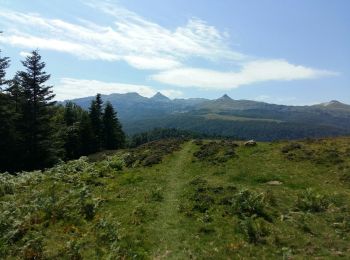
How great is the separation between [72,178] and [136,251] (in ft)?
51.1

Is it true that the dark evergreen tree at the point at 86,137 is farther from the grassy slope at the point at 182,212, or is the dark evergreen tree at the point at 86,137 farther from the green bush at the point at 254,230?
the green bush at the point at 254,230

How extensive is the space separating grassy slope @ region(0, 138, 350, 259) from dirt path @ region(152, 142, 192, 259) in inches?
1.9

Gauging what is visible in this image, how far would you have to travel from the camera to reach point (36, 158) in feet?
197

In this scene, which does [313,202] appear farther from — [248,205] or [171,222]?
[171,222]

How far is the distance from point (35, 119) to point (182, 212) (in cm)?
4464

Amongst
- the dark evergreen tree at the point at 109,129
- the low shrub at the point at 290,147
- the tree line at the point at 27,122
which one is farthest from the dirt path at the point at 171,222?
the dark evergreen tree at the point at 109,129

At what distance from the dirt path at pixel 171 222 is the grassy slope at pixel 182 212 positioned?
0.05 meters

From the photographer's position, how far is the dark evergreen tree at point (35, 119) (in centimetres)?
6012

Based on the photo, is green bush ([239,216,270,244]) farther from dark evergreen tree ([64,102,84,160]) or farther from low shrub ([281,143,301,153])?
dark evergreen tree ([64,102,84,160])

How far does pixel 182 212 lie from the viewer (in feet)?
73.0

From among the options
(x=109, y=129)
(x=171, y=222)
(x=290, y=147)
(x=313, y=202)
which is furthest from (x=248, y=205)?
(x=109, y=129)

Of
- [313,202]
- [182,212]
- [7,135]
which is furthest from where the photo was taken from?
[7,135]

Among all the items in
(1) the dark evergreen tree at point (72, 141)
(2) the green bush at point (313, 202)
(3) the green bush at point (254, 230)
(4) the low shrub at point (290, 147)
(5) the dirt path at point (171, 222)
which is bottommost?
(1) the dark evergreen tree at point (72, 141)

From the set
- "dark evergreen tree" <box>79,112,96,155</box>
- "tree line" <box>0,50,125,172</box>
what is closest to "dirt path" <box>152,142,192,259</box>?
"tree line" <box>0,50,125,172</box>
